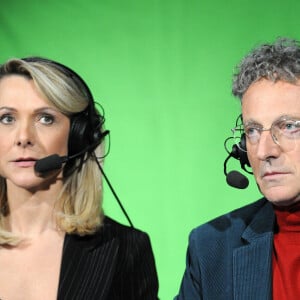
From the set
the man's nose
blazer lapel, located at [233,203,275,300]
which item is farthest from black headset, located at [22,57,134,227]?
the man's nose

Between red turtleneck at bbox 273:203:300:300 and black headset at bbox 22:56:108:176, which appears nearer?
red turtleneck at bbox 273:203:300:300

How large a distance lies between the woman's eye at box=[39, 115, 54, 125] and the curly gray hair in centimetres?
50

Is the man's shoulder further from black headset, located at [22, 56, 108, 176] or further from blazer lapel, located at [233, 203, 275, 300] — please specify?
black headset, located at [22, 56, 108, 176]

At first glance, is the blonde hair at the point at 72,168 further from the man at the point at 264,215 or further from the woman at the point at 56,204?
the man at the point at 264,215

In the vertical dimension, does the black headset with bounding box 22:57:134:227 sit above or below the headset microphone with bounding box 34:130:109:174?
above

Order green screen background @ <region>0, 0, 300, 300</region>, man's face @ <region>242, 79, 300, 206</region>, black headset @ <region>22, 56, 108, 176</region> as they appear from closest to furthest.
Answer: man's face @ <region>242, 79, 300, 206</region>, black headset @ <region>22, 56, 108, 176</region>, green screen background @ <region>0, 0, 300, 300</region>

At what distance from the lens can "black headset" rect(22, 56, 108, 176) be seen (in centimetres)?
191

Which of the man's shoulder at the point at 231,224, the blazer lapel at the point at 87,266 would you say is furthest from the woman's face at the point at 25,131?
the man's shoulder at the point at 231,224

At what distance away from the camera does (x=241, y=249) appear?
71.8 inches

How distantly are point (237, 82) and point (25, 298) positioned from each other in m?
0.79

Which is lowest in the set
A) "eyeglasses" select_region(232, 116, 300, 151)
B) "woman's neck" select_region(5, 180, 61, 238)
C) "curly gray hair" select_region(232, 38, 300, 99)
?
"woman's neck" select_region(5, 180, 61, 238)

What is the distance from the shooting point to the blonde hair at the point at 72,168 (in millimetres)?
1867

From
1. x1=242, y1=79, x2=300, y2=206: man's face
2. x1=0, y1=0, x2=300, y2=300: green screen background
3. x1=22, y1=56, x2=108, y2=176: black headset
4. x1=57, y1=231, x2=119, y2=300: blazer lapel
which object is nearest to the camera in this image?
x1=242, y1=79, x2=300, y2=206: man's face

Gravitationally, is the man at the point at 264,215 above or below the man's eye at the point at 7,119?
below
